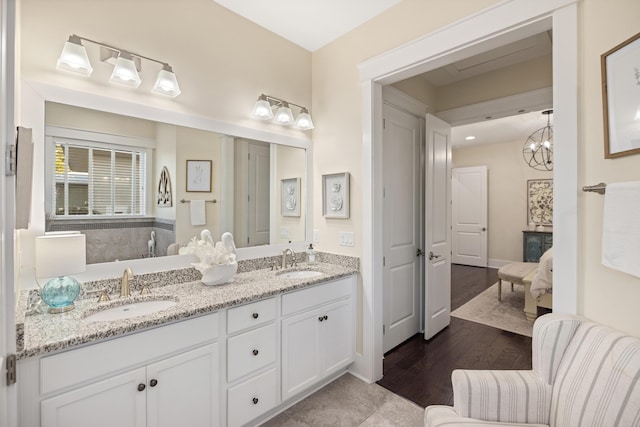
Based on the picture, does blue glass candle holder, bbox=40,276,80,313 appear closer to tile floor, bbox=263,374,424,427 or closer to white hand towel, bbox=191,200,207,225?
white hand towel, bbox=191,200,207,225

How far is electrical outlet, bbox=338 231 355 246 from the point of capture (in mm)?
2484

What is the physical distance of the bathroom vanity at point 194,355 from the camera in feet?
3.83

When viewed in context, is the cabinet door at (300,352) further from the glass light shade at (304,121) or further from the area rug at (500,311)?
the area rug at (500,311)

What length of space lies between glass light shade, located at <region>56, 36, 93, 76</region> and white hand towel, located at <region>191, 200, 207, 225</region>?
3.09 feet

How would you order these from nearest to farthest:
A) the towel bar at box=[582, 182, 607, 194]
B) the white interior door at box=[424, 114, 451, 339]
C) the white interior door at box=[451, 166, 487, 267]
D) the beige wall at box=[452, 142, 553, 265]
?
the towel bar at box=[582, 182, 607, 194], the white interior door at box=[424, 114, 451, 339], the beige wall at box=[452, 142, 553, 265], the white interior door at box=[451, 166, 487, 267]

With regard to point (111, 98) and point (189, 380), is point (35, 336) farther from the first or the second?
point (111, 98)

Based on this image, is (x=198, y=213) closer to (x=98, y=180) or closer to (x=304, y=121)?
(x=98, y=180)

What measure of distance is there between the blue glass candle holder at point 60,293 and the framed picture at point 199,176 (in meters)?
0.86

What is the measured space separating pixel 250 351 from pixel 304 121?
185 centimetres

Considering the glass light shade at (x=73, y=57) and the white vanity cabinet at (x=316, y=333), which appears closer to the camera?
the glass light shade at (x=73, y=57)

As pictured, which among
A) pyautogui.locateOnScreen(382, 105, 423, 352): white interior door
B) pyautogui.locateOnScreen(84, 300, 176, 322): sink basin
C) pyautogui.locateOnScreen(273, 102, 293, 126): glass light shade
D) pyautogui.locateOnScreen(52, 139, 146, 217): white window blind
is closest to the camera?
pyautogui.locateOnScreen(84, 300, 176, 322): sink basin

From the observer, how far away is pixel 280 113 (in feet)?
8.13

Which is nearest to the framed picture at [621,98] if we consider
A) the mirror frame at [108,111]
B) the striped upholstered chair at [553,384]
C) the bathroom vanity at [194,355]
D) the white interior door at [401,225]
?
the striped upholstered chair at [553,384]

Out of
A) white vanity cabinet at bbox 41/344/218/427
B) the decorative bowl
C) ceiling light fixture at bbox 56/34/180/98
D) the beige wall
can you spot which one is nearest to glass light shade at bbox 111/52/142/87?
ceiling light fixture at bbox 56/34/180/98
